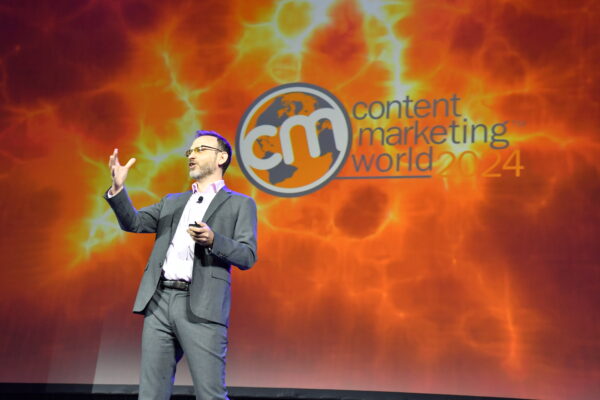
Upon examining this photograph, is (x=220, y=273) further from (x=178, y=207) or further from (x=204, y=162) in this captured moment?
(x=204, y=162)

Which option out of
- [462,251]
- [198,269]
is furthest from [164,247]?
[462,251]

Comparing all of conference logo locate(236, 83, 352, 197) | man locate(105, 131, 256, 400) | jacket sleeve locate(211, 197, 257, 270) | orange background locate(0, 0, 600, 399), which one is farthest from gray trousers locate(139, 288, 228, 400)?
conference logo locate(236, 83, 352, 197)

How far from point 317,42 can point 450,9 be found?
2.63 ft

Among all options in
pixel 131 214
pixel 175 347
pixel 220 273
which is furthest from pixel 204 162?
pixel 175 347

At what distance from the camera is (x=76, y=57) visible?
4320mm

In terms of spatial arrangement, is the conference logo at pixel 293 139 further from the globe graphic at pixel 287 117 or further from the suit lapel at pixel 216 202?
the suit lapel at pixel 216 202

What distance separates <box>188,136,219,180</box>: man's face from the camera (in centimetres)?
262

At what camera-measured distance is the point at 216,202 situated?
253 cm

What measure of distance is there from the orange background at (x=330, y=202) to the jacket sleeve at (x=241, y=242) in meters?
1.37

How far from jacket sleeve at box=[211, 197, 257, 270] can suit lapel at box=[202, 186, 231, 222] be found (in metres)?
0.07

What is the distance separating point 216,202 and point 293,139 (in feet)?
4.90

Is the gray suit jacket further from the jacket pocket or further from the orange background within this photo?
the orange background

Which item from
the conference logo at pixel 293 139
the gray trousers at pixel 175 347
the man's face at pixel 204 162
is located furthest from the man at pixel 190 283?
the conference logo at pixel 293 139

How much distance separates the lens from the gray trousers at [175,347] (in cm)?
232
